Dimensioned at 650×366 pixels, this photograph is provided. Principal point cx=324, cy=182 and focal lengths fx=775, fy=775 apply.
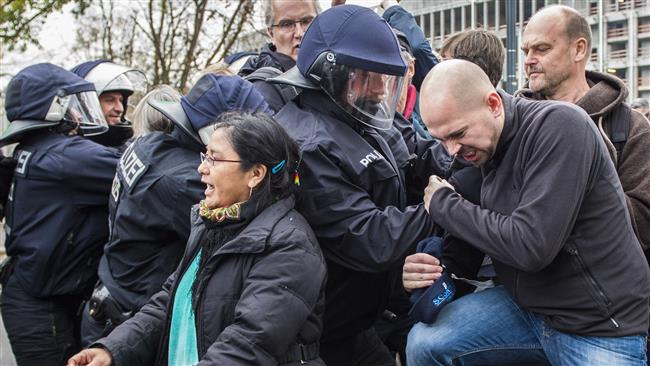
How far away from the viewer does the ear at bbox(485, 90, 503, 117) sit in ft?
8.93

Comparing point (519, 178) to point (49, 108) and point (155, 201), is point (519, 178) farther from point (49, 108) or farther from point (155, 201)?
point (49, 108)

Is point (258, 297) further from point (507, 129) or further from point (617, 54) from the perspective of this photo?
point (617, 54)

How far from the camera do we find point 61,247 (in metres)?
4.34

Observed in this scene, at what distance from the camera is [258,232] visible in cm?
279

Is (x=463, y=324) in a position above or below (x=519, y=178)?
below

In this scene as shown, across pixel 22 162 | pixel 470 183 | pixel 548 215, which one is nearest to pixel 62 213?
pixel 22 162

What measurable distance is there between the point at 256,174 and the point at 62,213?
6.03ft

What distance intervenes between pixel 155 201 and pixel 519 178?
169cm

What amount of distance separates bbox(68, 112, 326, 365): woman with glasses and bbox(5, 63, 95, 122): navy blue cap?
1803mm

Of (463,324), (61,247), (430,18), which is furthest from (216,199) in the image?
(430,18)

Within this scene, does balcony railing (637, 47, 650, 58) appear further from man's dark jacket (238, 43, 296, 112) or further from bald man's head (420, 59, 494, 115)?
bald man's head (420, 59, 494, 115)

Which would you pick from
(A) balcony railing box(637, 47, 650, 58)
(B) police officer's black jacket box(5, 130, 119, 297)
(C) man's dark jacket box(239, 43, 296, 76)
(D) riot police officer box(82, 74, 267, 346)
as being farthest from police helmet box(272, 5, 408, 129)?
(A) balcony railing box(637, 47, 650, 58)

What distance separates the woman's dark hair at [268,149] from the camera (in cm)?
295

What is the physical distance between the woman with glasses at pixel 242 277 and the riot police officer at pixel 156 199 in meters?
0.36
